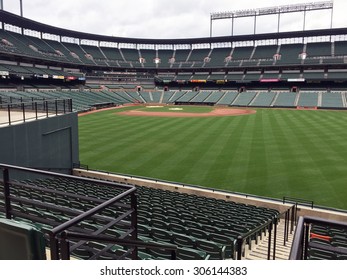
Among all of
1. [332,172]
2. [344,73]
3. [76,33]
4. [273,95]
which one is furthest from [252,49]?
[332,172]

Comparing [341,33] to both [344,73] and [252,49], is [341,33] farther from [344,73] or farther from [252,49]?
[252,49]

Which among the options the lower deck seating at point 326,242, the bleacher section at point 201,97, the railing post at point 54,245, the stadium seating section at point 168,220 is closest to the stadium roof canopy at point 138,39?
the bleacher section at point 201,97

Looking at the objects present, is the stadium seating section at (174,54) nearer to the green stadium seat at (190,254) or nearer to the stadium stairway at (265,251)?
the stadium stairway at (265,251)

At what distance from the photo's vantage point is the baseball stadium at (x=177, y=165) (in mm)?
4293

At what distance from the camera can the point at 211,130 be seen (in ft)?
127

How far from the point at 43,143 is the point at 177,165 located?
9.97 meters

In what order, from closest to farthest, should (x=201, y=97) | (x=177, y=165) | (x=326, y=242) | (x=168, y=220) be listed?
(x=326, y=242), (x=168, y=220), (x=177, y=165), (x=201, y=97)

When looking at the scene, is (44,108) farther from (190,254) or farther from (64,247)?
(64,247)

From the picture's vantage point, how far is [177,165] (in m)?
23.2

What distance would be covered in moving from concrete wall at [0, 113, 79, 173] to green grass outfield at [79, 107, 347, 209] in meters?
2.83

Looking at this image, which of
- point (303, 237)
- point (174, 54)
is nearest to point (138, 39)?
point (174, 54)

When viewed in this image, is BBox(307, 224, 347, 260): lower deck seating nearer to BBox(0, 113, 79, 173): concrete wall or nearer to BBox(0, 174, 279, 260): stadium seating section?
BBox(0, 174, 279, 260): stadium seating section

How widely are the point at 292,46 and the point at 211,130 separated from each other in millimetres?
69748

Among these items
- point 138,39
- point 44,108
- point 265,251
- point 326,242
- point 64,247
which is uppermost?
point 138,39
